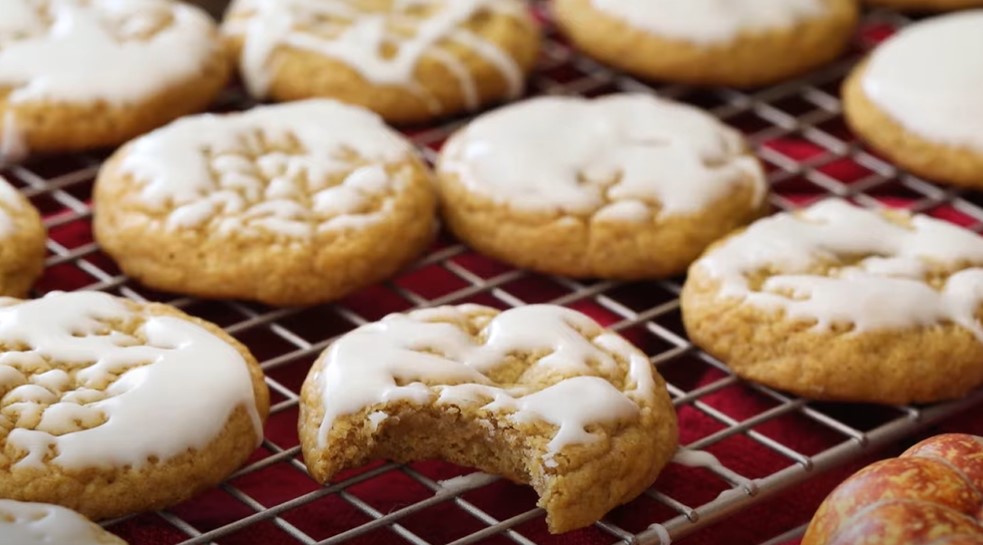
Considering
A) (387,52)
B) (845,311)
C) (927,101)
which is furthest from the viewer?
(387,52)

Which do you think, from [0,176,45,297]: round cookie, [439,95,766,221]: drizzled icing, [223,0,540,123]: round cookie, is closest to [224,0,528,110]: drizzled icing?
[223,0,540,123]: round cookie

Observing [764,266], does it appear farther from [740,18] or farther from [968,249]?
[740,18]

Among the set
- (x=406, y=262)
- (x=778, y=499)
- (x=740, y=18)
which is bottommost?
(x=778, y=499)

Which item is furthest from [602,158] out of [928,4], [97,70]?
[928,4]

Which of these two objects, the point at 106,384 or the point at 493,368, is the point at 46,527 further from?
the point at 493,368

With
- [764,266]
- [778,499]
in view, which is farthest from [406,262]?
[778,499]

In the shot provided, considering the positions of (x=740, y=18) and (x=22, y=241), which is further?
(x=740, y=18)

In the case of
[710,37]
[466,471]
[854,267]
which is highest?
[710,37]

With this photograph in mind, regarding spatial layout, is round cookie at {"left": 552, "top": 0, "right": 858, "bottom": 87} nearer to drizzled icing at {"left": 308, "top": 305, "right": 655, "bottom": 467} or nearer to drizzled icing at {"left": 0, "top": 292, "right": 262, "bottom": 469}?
drizzled icing at {"left": 308, "top": 305, "right": 655, "bottom": 467}
